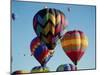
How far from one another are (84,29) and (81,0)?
0.97 feet

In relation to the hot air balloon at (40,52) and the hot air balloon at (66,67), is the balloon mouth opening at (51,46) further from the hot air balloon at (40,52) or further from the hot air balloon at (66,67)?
the hot air balloon at (66,67)

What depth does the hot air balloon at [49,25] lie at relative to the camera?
8.04 ft

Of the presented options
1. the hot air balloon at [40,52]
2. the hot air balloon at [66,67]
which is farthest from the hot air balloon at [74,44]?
the hot air balloon at [40,52]

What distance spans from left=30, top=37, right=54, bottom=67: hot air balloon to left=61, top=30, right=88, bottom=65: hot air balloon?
0.17 m

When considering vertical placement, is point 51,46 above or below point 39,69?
above

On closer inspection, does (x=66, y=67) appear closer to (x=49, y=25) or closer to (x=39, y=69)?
(x=39, y=69)

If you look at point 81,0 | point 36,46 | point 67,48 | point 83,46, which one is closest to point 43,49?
point 36,46

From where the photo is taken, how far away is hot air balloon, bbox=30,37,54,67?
2434 mm

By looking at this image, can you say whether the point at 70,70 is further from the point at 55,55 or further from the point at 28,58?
the point at 28,58

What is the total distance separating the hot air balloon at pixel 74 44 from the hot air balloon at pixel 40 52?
0.17m

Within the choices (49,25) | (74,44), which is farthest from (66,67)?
(49,25)

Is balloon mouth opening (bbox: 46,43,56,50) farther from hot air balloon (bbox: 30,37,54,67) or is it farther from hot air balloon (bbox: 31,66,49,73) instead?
hot air balloon (bbox: 31,66,49,73)

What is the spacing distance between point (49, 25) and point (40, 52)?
0.90ft

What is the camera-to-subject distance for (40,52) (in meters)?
2.46
